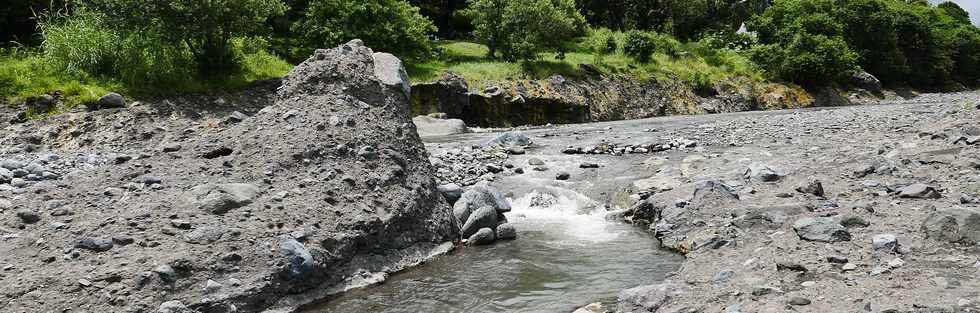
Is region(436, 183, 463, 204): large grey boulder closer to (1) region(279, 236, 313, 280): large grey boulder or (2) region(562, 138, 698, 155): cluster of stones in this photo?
(1) region(279, 236, 313, 280): large grey boulder

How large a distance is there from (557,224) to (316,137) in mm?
4956

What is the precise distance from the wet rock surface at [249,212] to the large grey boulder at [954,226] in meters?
6.64

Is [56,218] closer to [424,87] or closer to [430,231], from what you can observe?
[430,231]

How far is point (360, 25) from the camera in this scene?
37250 millimetres

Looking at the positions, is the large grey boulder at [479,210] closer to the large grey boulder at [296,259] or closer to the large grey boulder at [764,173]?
the large grey boulder at [296,259]

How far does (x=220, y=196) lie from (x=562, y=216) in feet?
23.4

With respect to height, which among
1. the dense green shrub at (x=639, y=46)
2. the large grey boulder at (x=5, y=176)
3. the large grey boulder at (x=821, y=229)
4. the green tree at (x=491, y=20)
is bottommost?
the large grey boulder at (x=5, y=176)

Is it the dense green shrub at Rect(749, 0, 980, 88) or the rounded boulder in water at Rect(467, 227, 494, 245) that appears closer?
the rounded boulder in water at Rect(467, 227, 494, 245)

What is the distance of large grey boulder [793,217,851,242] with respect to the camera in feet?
25.4

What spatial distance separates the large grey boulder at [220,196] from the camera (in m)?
8.95

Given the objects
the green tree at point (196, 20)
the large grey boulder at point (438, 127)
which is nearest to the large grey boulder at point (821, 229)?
the large grey boulder at point (438, 127)

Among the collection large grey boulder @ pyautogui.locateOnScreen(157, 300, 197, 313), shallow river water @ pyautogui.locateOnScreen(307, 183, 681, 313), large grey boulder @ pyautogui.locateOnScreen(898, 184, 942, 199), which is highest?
large grey boulder @ pyautogui.locateOnScreen(898, 184, 942, 199)

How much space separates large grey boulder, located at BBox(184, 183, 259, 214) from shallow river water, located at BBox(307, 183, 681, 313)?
2040mm

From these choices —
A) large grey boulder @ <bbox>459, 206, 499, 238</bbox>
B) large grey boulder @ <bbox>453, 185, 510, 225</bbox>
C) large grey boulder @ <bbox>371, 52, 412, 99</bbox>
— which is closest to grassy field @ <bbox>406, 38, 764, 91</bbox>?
large grey boulder @ <bbox>371, 52, 412, 99</bbox>
